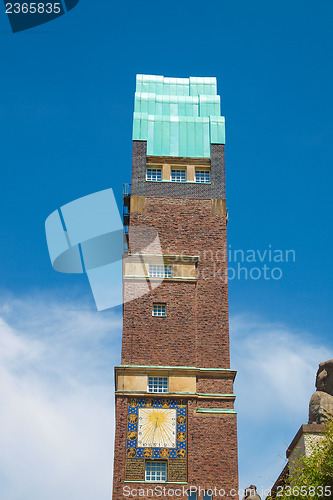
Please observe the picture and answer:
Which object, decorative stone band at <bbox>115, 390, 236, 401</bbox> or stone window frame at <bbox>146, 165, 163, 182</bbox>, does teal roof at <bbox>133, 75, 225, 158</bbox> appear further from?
decorative stone band at <bbox>115, 390, 236, 401</bbox>

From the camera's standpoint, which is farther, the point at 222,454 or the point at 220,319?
the point at 220,319

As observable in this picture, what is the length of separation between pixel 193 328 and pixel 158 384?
409cm

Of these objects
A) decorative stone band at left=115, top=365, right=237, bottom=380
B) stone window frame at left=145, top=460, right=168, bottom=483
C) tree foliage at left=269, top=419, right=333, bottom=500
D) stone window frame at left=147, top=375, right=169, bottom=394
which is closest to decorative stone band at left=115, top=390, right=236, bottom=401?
stone window frame at left=147, top=375, right=169, bottom=394

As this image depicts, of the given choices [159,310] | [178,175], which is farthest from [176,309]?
[178,175]

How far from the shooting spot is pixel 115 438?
42062mm

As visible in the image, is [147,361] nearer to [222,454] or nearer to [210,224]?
[222,454]

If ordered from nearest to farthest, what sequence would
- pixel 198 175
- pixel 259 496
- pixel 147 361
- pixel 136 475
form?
pixel 259 496 < pixel 136 475 < pixel 147 361 < pixel 198 175

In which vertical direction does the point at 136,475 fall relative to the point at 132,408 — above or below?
below

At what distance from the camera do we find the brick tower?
41.7 metres

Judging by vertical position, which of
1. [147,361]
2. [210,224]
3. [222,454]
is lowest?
[222,454]

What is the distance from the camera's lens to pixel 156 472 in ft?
136

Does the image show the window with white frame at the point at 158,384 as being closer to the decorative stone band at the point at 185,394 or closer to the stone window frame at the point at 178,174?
the decorative stone band at the point at 185,394

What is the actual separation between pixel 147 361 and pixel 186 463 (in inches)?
244

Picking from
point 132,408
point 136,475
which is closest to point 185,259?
point 132,408
